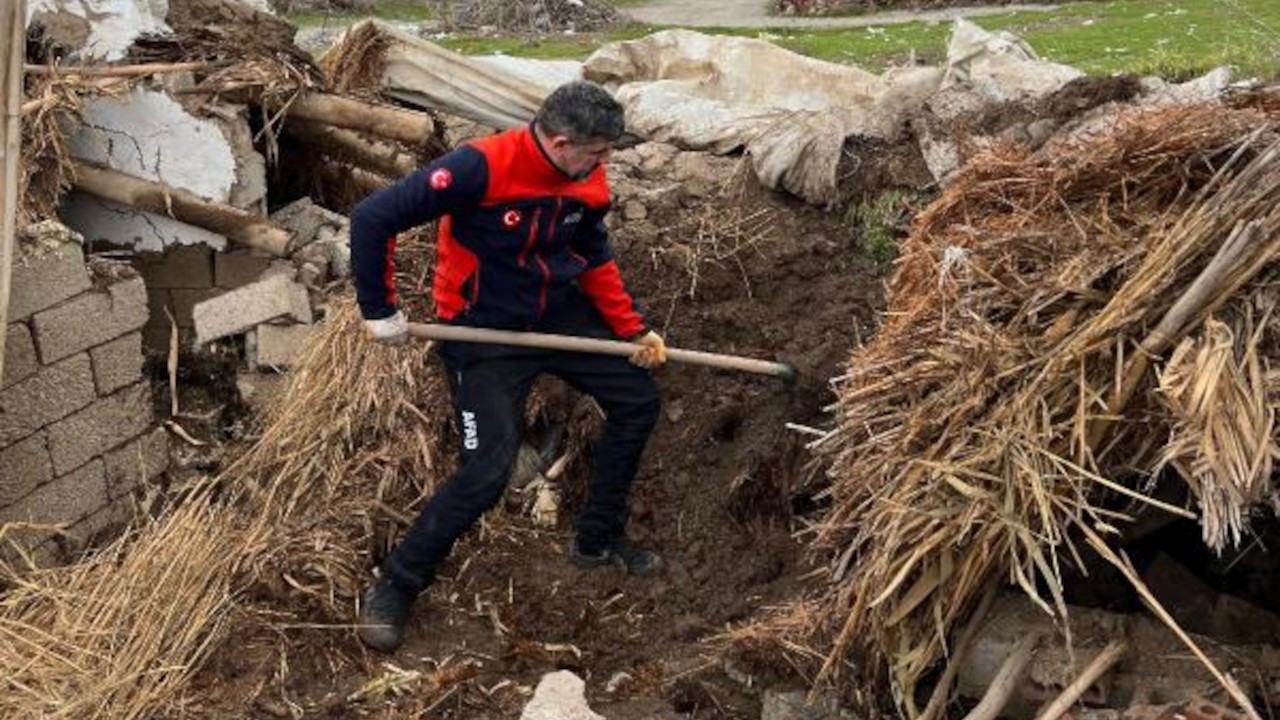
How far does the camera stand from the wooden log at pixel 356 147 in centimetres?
812

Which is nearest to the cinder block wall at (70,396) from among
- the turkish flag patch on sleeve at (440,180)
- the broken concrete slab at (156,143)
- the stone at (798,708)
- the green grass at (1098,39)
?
the broken concrete slab at (156,143)

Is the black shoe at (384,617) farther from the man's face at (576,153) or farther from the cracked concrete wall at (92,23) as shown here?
the cracked concrete wall at (92,23)

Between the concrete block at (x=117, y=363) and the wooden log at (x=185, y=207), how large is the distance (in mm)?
987

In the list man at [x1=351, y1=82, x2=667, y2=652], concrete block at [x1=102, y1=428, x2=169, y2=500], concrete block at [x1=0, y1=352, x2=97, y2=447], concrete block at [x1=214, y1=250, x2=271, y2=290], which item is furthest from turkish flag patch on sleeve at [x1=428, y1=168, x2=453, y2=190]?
concrete block at [x1=214, y1=250, x2=271, y2=290]

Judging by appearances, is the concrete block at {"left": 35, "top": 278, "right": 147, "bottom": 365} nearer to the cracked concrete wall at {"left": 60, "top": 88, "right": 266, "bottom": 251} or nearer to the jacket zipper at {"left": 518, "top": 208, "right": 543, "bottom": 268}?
the cracked concrete wall at {"left": 60, "top": 88, "right": 266, "bottom": 251}

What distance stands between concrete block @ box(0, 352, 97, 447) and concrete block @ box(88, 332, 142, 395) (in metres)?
0.04

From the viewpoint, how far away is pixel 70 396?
20.8ft

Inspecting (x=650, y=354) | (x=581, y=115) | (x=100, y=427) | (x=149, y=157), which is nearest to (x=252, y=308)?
(x=149, y=157)

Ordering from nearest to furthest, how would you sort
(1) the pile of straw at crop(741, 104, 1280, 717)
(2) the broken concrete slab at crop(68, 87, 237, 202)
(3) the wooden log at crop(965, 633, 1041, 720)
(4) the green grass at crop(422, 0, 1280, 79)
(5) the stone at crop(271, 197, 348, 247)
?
(1) the pile of straw at crop(741, 104, 1280, 717) < (3) the wooden log at crop(965, 633, 1041, 720) < (2) the broken concrete slab at crop(68, 87, 237, 202) < (5) the stone at crop(271, 197, 348, 247) < (4) the green grass at crop(422, 0, 1280, 79)

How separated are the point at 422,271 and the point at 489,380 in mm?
1967

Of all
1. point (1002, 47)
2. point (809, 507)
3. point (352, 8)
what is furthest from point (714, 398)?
point (352, 8)

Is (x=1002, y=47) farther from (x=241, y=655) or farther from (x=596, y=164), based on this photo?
(x=241, y=655)

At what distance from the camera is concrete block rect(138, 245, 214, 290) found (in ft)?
25.2

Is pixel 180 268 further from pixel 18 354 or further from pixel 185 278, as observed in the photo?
pixel 18 354
